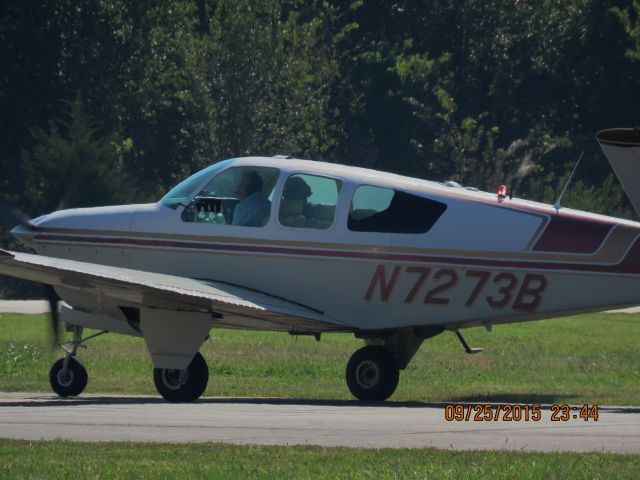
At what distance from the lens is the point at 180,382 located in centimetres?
1694

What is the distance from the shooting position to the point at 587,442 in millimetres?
12148

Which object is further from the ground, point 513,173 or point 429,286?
point 429,286

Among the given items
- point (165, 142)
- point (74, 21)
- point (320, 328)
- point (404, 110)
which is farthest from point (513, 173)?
point (320, 328)

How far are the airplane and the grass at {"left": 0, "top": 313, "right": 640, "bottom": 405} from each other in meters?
1.56

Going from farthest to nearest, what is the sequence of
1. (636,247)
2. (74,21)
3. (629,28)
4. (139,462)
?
(629,28) < (74,21) < (636,247) < (139,462)

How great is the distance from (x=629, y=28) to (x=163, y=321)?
50959 mm

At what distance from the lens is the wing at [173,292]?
51.1 feet

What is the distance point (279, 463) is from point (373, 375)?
20.2ft

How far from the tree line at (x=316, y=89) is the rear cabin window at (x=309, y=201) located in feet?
102

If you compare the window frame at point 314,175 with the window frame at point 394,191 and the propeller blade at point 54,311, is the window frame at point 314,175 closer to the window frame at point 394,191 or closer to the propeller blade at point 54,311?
the window frame at point 394,191

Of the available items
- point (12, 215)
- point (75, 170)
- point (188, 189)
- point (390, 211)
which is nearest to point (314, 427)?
point (390, 211)

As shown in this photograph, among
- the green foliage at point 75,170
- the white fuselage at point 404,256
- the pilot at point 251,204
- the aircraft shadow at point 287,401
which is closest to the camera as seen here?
the white fuselage at point 404,256

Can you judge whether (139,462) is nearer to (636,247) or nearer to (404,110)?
(636,247)
